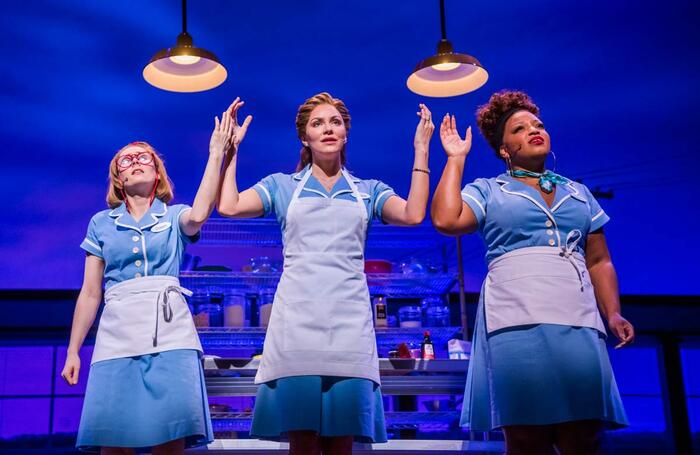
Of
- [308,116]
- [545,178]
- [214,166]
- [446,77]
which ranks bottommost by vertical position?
[545,178]

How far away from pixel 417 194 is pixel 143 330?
1.11 meters

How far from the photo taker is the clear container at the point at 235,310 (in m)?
4.86

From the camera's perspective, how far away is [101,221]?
128 inches

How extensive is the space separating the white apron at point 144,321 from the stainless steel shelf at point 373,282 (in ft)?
5.43

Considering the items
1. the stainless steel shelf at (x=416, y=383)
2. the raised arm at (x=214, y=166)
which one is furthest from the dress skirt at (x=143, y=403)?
the stainless steel shelf at (x=416, y=383)

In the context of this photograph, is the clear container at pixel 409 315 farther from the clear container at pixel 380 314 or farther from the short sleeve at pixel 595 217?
the short sleeve at pixel 595 217

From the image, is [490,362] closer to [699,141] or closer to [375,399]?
[375,399]

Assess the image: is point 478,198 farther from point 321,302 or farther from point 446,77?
point 446,77

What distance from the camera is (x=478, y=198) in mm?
2768

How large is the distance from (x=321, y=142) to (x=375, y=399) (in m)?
0.93

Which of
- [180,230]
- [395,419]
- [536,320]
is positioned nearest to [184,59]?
[180,230]

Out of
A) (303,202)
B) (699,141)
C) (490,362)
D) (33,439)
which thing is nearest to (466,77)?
(303,202)

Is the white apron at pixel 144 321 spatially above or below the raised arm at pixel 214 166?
below

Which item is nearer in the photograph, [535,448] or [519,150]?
[535,448]
